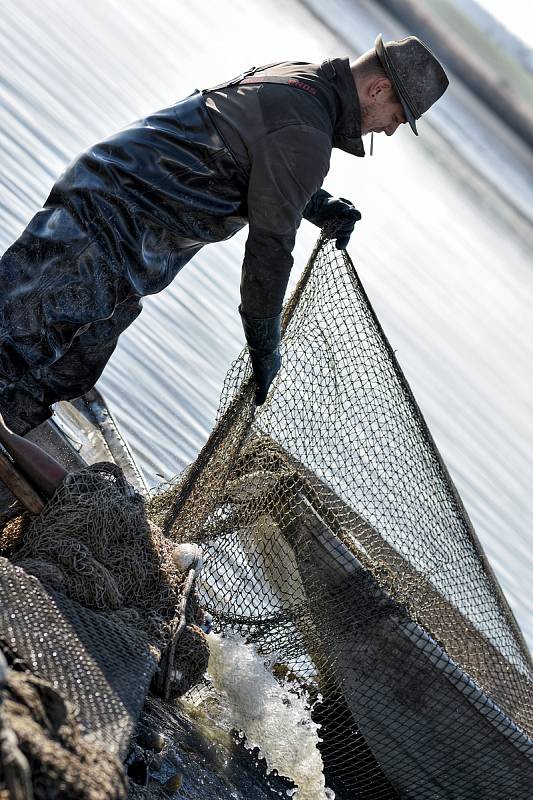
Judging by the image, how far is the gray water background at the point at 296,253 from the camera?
836 cm

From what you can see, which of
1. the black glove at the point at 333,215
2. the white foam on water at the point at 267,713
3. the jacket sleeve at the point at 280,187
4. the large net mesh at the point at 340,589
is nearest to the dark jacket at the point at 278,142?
the jacket sleeve at the point at 280,187

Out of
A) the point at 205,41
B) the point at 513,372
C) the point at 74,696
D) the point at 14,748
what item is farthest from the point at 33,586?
the point at 205,41

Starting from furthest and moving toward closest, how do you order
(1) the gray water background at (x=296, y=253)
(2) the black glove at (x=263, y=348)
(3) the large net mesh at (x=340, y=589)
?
1. (1) the gray water background at (x=296, y=253)
2. (2) the black glove at (x=263, y=348)
3. (3) the large net mesh at (x=340, y=589)

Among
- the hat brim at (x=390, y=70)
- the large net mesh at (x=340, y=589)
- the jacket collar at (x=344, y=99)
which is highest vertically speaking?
the hat brim at (x=390, y=70)

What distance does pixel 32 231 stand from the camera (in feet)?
12.8

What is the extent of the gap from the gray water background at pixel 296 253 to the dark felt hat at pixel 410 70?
3.20 m

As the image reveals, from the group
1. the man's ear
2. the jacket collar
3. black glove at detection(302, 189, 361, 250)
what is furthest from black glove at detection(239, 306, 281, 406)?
the man's ear

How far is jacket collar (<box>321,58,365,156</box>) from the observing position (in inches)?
157

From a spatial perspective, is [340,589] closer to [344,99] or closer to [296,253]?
[344,99]

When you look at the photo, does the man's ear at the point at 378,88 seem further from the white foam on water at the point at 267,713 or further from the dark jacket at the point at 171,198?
the white foam on water at the point at 267,713

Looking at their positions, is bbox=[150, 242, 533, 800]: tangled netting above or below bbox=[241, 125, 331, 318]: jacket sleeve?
below

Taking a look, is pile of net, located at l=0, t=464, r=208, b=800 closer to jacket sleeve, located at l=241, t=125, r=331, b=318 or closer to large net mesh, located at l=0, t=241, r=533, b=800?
large net mesh, located at l=0, t=241, r=533, b=800

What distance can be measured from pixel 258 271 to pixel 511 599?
524cm

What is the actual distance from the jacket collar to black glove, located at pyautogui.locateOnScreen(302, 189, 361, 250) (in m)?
0.48
